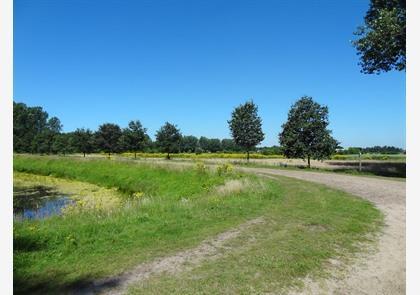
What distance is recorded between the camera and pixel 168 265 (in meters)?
6.90

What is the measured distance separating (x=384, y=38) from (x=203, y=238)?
68.9ft

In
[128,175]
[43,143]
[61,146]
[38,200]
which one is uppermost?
[43,143]

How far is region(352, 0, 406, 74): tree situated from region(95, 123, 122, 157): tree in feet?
182

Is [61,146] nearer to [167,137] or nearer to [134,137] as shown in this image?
[134,137]

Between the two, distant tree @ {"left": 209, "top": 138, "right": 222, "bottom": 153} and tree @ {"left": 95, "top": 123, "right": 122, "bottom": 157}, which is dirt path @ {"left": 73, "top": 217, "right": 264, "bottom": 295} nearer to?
tree @ {"left": 95, "top": 123, "right": 122, "bottom": 157}

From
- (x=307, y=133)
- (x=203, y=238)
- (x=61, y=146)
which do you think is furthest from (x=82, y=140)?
A: (x=203, y=238)

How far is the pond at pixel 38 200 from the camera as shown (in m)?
19.3

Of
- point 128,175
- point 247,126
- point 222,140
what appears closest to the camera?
point 128,175

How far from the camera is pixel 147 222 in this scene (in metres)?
10.5

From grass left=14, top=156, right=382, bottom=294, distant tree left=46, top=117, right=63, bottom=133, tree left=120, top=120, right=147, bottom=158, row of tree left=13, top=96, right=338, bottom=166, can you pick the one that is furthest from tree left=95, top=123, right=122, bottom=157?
distant tree left=46, top=117, right=63, bottom=133

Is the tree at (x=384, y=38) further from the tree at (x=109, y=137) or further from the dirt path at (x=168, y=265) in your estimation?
the tree at (x=109, y=137)

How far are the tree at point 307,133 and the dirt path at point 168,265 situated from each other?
89.1 ft

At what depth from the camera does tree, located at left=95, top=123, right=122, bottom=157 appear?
2854 inches
